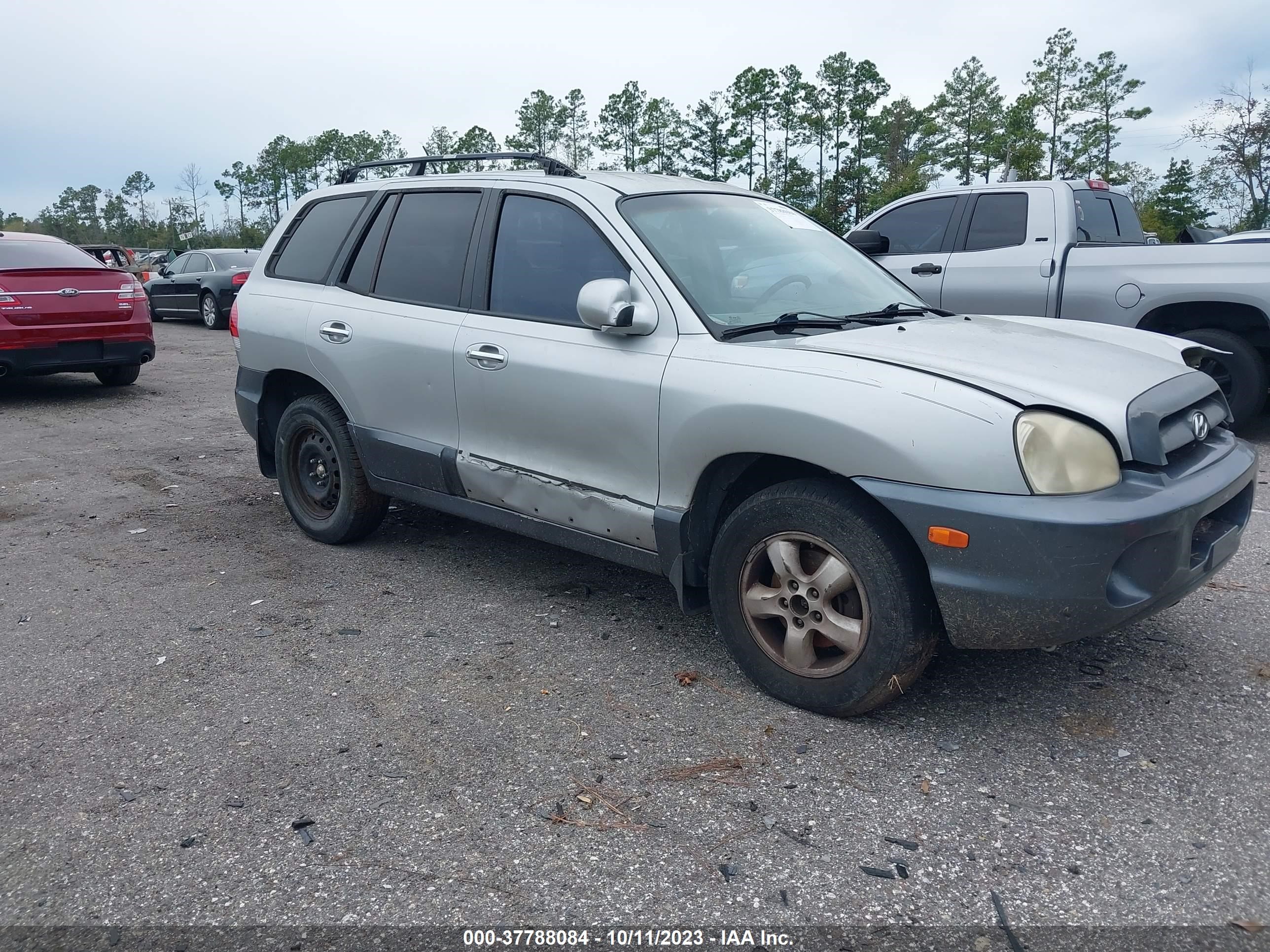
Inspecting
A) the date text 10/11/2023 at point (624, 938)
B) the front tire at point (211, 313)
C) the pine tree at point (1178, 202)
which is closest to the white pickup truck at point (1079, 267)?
the date text 10/11/2023 at point (624, 938)

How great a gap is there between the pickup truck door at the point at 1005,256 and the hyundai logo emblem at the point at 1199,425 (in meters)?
4.60

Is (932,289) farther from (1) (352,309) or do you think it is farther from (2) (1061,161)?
(2) (1061,161)

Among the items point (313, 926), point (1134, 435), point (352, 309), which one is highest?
point (352, 309)

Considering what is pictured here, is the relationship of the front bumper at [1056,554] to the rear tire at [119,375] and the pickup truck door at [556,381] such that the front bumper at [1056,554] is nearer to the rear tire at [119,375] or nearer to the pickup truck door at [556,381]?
the pickup truck door at [556,381]

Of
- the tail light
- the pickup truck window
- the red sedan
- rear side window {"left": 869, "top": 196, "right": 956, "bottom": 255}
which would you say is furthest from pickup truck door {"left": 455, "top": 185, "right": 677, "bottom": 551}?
the tail light

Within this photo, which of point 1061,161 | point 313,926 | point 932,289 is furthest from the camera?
point 1061,161

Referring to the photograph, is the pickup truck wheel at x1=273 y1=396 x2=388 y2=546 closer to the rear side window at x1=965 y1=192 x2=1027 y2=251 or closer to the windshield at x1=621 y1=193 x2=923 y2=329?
the windshield at x1=621 y1=193 x2=923 y2=329

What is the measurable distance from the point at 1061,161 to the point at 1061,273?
153ft

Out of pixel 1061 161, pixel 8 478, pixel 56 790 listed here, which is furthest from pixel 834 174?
pixel 56 790

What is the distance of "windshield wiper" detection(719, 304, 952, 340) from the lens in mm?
3637

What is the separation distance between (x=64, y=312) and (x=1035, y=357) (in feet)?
31.7

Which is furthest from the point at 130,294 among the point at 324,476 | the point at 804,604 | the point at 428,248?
the point at 804,604

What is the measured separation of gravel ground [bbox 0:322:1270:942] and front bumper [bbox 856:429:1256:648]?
18.3 inches

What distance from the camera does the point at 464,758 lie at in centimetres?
313
